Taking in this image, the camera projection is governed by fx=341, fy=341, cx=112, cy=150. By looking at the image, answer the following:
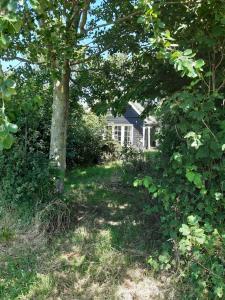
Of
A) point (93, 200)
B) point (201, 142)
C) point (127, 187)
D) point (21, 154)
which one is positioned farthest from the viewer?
point (127, 187)

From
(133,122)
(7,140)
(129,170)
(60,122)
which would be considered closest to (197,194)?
(7,140)

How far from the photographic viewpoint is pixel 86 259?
13.9 ft

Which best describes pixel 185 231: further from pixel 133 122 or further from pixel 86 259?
pixel 133 122

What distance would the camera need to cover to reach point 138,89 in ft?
18.7

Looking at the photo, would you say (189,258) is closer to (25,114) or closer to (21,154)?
(21,154)

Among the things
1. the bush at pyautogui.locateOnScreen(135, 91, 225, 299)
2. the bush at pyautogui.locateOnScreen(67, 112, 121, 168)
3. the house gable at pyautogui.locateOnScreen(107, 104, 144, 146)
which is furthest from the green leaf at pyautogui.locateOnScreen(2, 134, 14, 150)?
the house gable at pyautogui.locateOnScreen(107, 104, 144, 146)

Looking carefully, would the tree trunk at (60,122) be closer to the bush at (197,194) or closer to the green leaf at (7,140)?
the bush at (197,194)

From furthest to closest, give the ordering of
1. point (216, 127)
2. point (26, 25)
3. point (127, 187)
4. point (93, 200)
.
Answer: point (127, 187), point (93, 200), point (26, 25), point (216, 127)

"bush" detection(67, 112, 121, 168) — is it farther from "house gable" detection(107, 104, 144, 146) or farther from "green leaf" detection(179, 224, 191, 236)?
"house gable" detection(107, 104, 144, 146)

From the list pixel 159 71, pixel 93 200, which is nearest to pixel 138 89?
pixel 159 71

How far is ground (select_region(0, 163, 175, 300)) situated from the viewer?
3660 mm

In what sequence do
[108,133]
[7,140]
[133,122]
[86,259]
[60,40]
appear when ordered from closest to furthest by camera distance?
1. [7,140]
2. [86,259]
3. [60,40]
4. [108,133]
5. [133,122]

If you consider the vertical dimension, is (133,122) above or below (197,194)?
above

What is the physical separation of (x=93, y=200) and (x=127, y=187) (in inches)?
45.7
